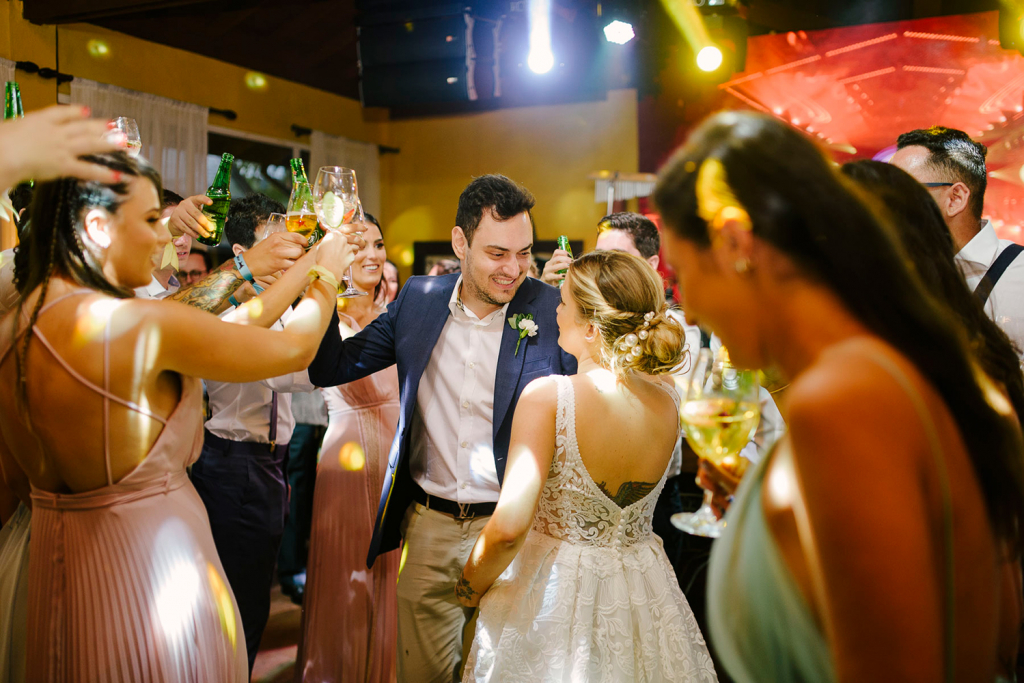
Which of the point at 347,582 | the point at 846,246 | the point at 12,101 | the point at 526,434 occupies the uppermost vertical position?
the point at 12,101

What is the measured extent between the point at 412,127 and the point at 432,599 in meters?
7.56

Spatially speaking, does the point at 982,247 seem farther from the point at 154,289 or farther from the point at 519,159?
the point at 519,159

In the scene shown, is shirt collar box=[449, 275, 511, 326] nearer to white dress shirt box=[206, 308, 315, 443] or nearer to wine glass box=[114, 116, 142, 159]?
white dress shirt box=[206, 308, 315, 443]

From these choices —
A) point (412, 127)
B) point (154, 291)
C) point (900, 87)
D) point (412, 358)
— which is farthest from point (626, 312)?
point (412, 127)

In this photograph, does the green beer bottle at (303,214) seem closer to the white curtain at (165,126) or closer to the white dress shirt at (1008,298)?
the white dress shirt at (1008,298)

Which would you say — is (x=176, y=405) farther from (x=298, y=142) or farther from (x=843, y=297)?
(x=298, y=142)

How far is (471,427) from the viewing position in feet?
7.45

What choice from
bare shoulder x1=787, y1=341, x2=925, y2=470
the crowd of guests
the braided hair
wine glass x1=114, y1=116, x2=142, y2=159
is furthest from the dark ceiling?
bare shoulder x1=787, y1=341, x2=925, y2=470

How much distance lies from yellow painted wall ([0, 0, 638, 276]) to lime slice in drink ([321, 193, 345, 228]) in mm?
5225

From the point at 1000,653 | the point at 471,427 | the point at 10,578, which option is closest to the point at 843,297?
the point at 1000,653

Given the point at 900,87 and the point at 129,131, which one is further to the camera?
the point at 900,87

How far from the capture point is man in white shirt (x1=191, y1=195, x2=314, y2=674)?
264cm

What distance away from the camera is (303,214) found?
172 centimetres

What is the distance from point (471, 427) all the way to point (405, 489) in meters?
0.32
